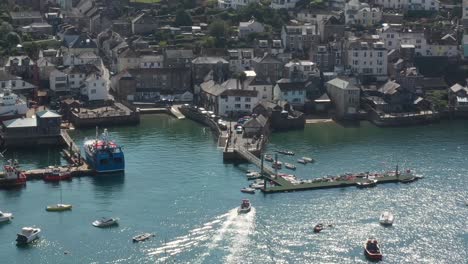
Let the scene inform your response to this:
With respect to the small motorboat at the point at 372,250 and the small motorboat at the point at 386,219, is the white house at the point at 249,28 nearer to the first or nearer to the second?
the small motorboat at the point at 386,219

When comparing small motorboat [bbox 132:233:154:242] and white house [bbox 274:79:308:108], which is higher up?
white house [bbox 274:79:308:108]

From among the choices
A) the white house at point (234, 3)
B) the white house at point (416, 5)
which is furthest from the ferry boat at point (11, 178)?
the white house at point (416, 5)

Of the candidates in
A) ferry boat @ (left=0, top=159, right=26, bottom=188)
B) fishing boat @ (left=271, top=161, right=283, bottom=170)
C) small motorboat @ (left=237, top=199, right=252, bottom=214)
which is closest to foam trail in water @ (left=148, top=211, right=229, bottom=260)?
small motorboat @ (left=237, top=199, right=252, bottom=214)

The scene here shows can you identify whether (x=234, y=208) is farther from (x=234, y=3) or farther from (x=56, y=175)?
(x=234, y=3)

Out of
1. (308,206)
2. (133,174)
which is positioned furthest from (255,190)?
(133,174)

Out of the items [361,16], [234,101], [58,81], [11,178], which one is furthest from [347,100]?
[11,178]

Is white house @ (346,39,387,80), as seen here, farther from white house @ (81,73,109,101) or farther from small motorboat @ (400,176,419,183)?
small motorboat @ (400,176,419,183)

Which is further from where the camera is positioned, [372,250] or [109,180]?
[109,180]
